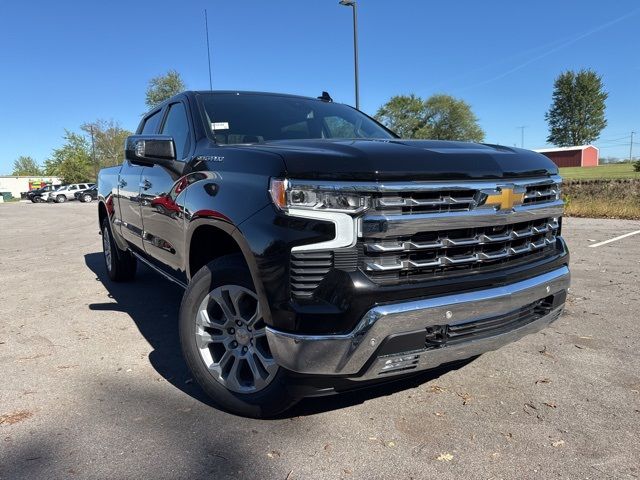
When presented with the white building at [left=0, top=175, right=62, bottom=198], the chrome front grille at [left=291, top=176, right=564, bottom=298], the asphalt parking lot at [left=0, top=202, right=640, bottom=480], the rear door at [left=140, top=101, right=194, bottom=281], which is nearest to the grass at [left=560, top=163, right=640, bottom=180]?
the asphalt parking lot at [left=0, top=202, right=640, bottom=480]

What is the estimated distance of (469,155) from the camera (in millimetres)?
2588

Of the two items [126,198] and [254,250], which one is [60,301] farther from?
Result: [254,250]

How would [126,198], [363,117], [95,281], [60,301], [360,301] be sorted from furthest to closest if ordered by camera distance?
[95,281] → [60,301] → [126,198] → [363,117] → [360,301]

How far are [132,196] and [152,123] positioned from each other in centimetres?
83

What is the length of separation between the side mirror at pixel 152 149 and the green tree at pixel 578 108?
111 m

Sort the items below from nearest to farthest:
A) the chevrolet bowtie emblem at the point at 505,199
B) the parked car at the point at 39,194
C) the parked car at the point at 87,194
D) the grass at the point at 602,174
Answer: the chevrolet bowtie emblem at the point at 505,199 < the grass at the point at 602,174 < the parked car at the point at 87,194 < the parked car at the point at 39,194

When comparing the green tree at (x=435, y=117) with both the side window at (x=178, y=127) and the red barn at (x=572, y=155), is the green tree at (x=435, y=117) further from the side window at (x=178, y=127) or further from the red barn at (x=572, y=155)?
the side window at (x=178, y=127)

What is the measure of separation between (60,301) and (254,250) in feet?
13.5

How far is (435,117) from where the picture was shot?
204ft

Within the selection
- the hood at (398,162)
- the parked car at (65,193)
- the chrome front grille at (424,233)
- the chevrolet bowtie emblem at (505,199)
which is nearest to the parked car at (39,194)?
the parked car at (65,193)

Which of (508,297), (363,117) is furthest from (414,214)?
(363,117)

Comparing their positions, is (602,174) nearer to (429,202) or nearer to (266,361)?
(429,202)

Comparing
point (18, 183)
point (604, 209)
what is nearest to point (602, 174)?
point (604, 209)

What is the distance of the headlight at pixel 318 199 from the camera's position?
7.50ft
